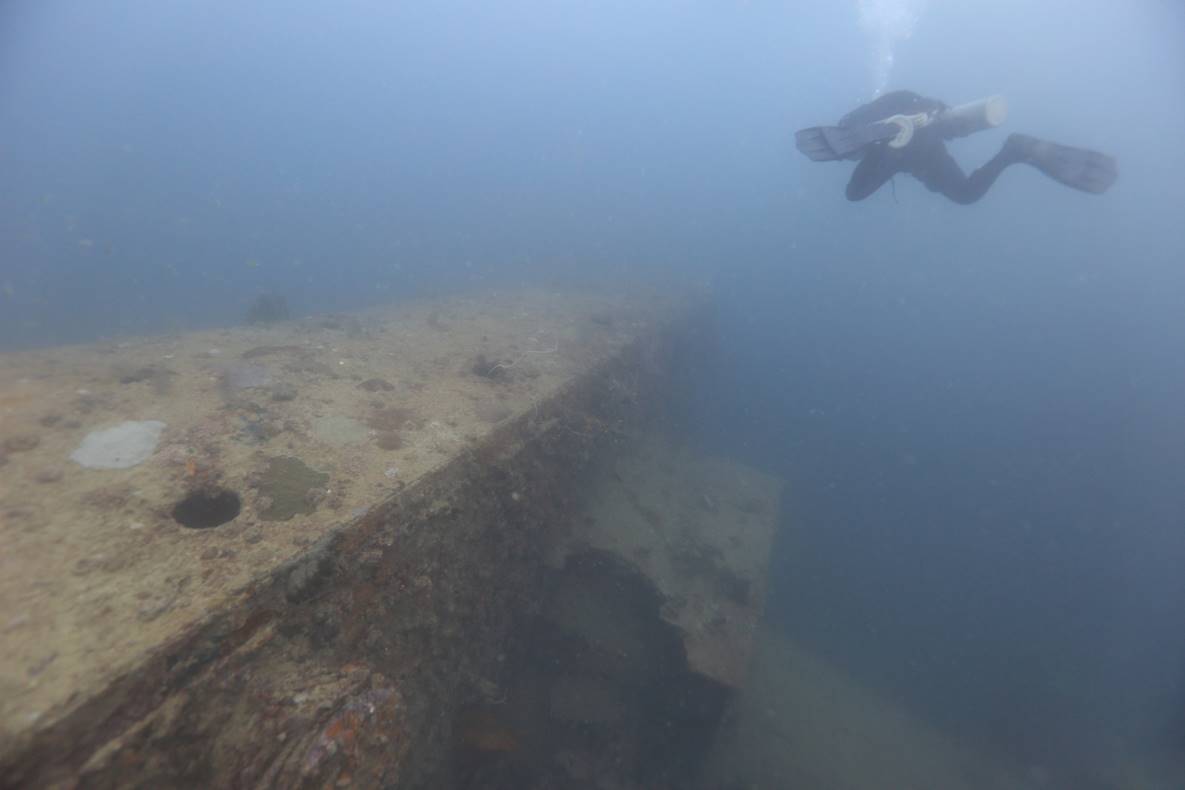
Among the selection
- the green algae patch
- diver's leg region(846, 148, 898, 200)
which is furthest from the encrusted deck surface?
diver's leg region(846, 148, 898, 200)

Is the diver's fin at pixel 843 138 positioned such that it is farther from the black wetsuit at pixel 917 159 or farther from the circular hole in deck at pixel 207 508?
the circular hole in deck at pixel 207 508

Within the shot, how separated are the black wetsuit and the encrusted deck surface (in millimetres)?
5200

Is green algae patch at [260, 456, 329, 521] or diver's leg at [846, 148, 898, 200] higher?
diver's leg at [846, 148, 898, 200]

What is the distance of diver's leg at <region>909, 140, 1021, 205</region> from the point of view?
6.83m

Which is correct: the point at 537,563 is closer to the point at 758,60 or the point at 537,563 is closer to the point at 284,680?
the point at 284,680

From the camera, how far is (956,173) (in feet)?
24.0

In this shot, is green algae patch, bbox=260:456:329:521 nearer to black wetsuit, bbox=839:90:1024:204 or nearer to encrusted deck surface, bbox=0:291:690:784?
encrusted deck surface, bbox=0:291:690:784

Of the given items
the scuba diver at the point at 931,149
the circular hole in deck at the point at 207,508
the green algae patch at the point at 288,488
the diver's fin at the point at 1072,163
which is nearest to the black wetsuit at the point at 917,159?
the scuba diver at the point at 931,149

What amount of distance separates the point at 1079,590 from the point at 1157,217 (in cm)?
11557

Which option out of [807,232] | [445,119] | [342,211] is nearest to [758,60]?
[807,232]

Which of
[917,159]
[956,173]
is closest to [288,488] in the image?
[917,159]

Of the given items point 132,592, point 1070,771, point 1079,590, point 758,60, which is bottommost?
point 1079,590

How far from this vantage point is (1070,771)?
30.7 feet

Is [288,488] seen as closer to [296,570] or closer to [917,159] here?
[296,570]
